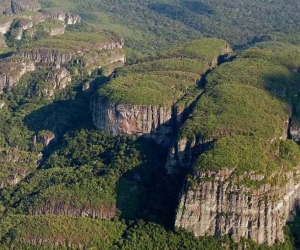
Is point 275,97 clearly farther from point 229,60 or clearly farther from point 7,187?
point 7,187

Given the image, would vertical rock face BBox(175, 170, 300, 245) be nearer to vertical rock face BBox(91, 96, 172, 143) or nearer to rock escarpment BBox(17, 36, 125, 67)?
vertical rock face BBox(91, 96, 172, 143)

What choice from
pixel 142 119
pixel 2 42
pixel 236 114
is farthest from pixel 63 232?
pixel 2 42

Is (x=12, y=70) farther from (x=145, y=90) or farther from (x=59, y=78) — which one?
(x=145, y=90)

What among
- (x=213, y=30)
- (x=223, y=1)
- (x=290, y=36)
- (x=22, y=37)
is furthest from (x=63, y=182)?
(x=223, y=1)

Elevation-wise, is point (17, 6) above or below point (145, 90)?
below

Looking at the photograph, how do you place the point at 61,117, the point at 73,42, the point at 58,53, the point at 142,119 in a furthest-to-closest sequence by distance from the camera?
the point at 73,42 → the point at 58,53 → the point at 61,117 → the point at 142,119
